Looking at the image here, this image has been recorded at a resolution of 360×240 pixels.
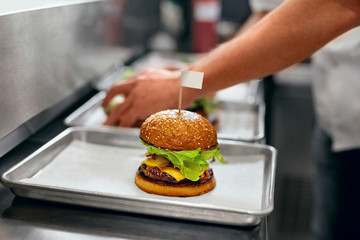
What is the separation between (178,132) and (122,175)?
27 centimetres

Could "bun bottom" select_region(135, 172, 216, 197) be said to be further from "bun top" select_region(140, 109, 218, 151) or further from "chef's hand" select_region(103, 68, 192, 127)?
"chef's hand" select_region(103, 68, 192, 127)

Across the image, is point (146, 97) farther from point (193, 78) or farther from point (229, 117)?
point (229, 117)

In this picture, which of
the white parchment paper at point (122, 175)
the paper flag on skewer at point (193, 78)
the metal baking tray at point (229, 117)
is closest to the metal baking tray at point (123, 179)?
the white parchment paper at point (122, 175)

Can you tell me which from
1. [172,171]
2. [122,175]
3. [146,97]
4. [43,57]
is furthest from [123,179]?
[43,57]

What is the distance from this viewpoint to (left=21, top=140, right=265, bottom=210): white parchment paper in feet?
3.93

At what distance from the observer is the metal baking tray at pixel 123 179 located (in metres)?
1.06

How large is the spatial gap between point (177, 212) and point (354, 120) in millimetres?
1207

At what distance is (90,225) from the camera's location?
1030 millimetres

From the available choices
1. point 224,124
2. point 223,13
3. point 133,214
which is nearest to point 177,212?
point 133,214

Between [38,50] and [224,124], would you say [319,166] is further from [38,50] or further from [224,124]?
[38,50]

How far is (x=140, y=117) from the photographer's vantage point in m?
1.57

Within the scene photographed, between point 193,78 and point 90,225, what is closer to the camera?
point 90,225

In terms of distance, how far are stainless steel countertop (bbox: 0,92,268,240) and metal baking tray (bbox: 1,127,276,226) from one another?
2 cm

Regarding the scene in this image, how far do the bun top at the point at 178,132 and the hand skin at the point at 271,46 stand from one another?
8.4 inches
